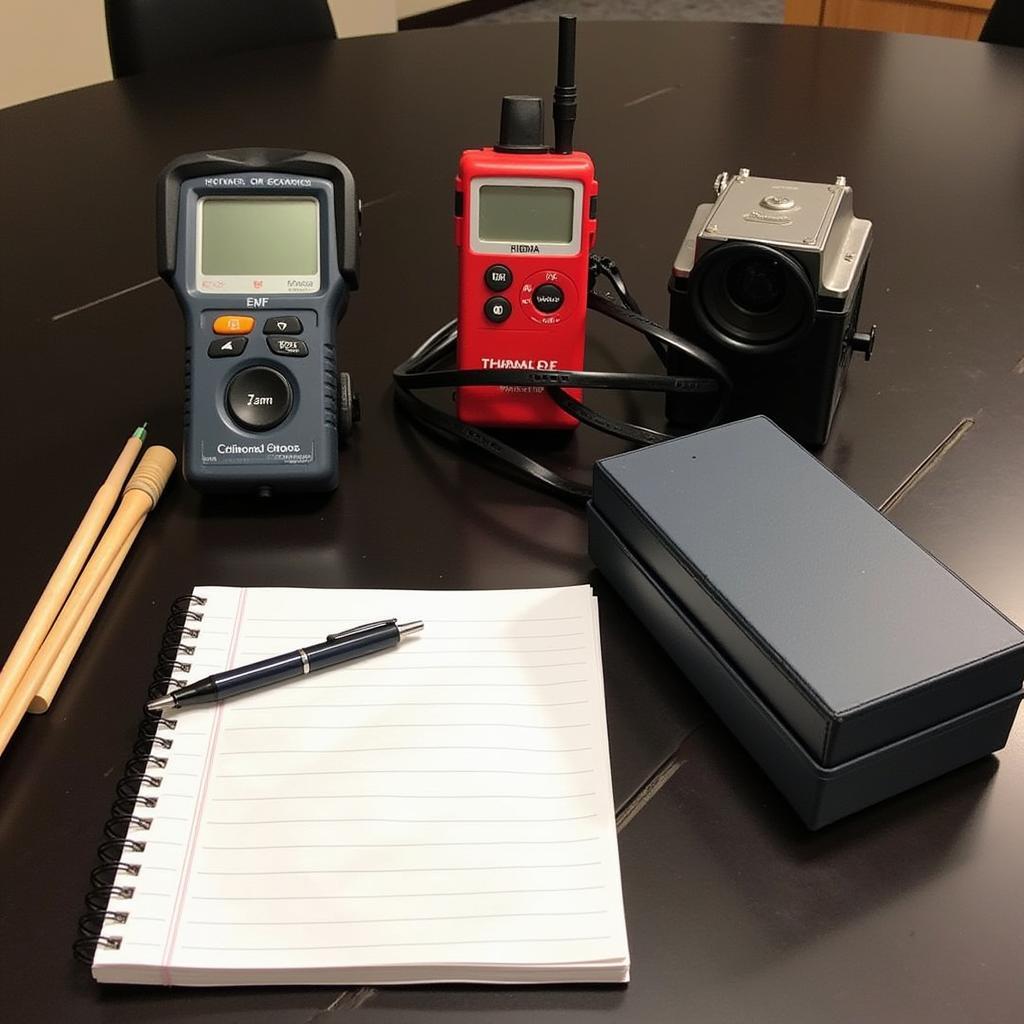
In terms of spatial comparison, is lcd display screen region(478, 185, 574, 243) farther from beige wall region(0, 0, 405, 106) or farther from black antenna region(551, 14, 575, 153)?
Answer: beige wall region(0, 0, 405, 106)

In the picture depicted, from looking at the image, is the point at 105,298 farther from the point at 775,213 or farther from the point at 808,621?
the point at 808,621

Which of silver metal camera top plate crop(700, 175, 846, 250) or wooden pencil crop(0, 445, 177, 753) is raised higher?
silver metal camera top plate crop(700, 175, 846, 250)

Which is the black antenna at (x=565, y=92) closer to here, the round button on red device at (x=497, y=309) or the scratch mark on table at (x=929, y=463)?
the round button on red device at (x=497, y=309)

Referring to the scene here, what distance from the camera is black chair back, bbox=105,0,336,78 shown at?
1.57 metres

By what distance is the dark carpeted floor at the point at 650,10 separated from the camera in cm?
398

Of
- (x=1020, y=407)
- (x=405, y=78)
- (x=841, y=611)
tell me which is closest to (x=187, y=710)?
(x=841, y=611)

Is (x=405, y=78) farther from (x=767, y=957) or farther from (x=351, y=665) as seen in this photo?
(x=767, y=957)

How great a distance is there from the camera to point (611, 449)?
0.87 metres

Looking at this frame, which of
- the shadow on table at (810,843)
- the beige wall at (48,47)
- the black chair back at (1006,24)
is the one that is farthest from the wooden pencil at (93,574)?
the beige wall at (48,47)

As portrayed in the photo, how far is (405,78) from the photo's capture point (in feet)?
5.07

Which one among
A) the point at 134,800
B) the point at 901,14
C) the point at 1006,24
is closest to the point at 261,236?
the point at 134,800

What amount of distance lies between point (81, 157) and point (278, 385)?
0.69 metres

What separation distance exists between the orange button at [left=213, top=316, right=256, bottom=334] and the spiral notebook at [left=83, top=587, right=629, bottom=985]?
0.63 feet

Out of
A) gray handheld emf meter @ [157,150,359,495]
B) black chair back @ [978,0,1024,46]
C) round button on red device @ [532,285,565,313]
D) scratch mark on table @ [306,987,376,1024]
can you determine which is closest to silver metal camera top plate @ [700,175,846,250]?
round button on red device @ [532,285,565,313]
